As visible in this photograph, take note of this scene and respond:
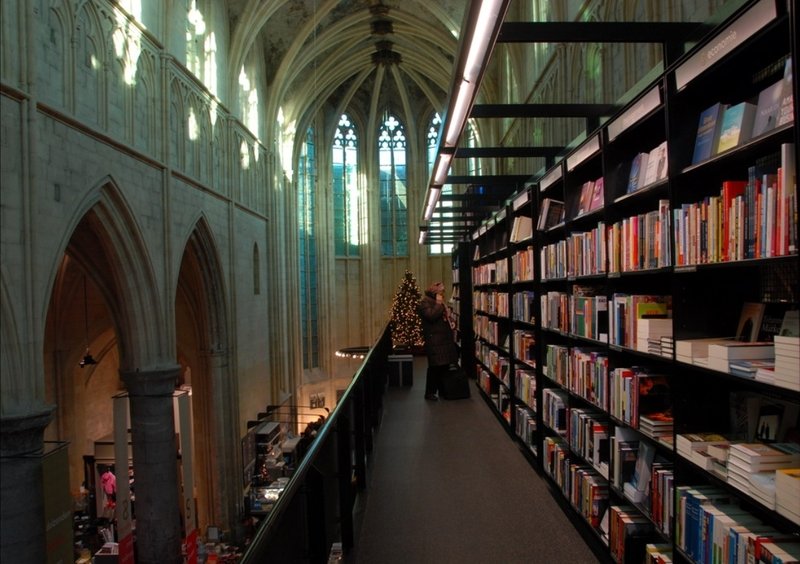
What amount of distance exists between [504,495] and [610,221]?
236 cm

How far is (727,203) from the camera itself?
6.70 feet

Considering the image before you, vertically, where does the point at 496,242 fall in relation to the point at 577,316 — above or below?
above

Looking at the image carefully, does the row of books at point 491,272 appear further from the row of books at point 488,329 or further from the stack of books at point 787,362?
the stack of books at point 787,362

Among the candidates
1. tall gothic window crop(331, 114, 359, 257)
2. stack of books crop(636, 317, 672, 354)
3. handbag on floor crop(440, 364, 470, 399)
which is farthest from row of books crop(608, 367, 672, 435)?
tall gothic window crop(331, 114, 359, 257)

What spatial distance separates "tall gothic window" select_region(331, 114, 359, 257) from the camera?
21.9 meters

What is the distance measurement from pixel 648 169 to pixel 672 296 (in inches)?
28.0

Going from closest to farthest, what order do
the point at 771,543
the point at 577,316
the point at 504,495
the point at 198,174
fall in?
the point at 771,543 → the point at 577,316 → the point at 504,495 → the point at 198,174

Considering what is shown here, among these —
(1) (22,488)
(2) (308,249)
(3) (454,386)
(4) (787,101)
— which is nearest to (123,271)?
(1) (22,488)

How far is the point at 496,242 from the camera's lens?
774cm

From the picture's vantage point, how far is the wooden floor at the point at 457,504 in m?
3.41

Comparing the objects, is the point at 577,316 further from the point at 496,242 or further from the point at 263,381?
the point at 263,381

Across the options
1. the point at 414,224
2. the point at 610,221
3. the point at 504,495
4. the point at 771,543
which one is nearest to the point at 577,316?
the point at 610,221

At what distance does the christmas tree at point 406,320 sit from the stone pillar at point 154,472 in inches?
364

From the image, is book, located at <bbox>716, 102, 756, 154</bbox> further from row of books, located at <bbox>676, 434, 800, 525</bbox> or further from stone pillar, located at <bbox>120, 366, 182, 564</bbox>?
stone pillar, located at <bbox>120, 366, 182, 564</bbox>
